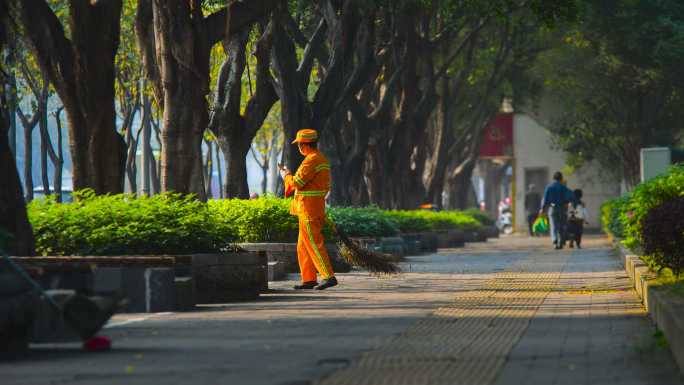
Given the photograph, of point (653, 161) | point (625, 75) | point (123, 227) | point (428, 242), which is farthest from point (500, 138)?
point (123, 227)

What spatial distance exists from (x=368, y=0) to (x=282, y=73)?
3183 millimetres

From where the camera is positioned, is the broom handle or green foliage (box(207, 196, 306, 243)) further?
green foliage (box(207, 196, 306, 243))

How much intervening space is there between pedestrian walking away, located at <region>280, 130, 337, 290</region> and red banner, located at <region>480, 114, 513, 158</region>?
1389 inches

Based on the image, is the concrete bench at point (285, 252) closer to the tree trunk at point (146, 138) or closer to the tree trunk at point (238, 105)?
the tree trunk at point (238, 105)

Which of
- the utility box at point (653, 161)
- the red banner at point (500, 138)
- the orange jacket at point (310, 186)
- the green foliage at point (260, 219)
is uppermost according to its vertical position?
the red banner at point (500, 138)

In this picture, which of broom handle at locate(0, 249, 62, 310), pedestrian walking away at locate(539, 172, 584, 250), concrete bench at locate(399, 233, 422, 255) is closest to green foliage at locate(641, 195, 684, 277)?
broom handle at locate(0, 249, 62, 310)

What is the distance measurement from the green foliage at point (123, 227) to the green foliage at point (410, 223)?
436 inches

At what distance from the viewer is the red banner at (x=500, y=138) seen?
4522cm

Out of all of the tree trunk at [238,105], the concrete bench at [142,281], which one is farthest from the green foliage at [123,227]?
the tree trunk at [238,105]

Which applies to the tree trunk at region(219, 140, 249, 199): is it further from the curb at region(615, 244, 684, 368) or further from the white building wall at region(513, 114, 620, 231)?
the white building wall at region(513, 114, 620, 231)

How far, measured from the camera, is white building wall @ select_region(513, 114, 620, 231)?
44.2 meters

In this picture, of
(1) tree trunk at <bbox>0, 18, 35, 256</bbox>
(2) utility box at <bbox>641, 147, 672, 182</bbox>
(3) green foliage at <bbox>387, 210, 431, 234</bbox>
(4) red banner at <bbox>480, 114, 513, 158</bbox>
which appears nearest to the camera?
(1) tree trunk at <bbox>0, 18, 35, 256</bbox>

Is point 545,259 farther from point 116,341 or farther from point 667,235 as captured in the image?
point 116,341

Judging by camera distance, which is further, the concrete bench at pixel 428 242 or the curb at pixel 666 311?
the concrete bench at pixel 428 242
